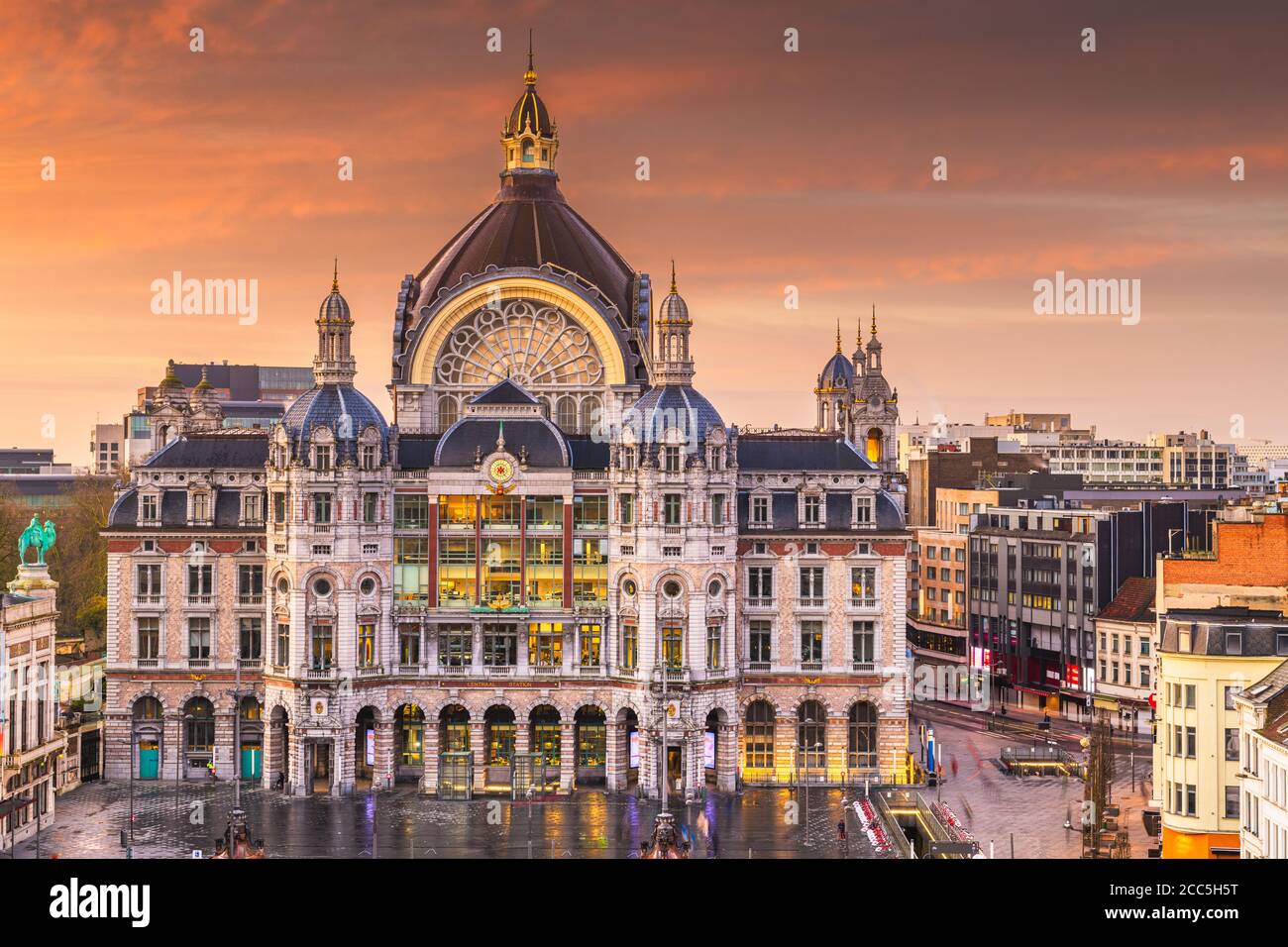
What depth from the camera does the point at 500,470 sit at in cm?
12138

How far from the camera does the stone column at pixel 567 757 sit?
395 feet

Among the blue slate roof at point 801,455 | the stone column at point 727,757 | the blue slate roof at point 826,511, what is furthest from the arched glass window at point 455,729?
the blue slate roof at point 801,455

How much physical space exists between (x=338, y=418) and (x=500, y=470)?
36.8 feet

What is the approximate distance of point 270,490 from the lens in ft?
399

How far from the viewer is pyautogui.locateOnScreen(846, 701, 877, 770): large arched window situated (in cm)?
12356

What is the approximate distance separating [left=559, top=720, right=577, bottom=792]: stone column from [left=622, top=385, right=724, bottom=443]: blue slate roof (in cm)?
1967

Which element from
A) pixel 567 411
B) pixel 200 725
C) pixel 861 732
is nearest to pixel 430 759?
pixel 200 725

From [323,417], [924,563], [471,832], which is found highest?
[323,417]

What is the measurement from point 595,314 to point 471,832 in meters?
42.9

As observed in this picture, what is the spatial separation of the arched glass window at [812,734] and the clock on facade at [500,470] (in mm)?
25076

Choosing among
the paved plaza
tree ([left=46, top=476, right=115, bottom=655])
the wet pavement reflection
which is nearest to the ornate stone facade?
the wet pavement reflection

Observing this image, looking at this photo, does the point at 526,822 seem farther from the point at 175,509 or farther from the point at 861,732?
the point at 175,509
